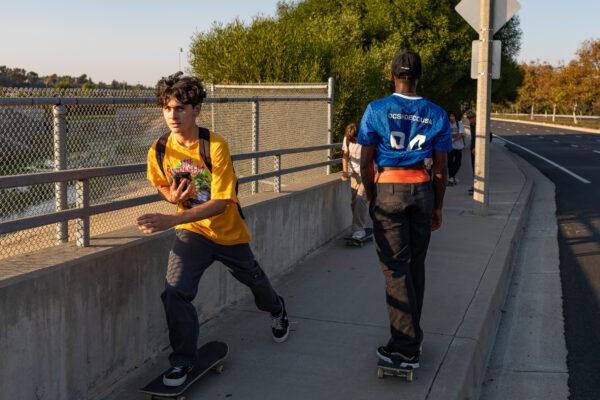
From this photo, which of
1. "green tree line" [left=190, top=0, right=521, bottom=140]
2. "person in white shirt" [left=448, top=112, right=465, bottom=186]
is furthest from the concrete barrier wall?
"person in white shirt" [left=448, top=112, right=465, bottom=186]

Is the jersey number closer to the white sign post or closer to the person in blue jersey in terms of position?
the person in blue jersey

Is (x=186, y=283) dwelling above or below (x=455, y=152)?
below

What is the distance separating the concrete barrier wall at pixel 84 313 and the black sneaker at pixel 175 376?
0.42 metres

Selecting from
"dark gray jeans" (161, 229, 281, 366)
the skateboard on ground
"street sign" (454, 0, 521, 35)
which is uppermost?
"street sign" (454, 0, 521, 35)

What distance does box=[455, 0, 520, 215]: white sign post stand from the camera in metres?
10.0

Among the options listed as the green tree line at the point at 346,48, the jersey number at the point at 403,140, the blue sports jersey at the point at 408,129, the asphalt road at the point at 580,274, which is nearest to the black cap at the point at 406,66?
the blue sports jersey at the point at 408,129

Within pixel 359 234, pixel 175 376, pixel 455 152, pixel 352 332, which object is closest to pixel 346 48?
pixel 455 152

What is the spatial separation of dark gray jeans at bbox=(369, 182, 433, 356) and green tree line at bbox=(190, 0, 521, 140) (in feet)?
13.5

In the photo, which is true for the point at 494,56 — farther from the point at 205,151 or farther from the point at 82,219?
the point at 82,219

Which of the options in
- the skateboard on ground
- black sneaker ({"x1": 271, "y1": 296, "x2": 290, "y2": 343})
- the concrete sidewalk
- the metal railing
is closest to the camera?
the metal railing

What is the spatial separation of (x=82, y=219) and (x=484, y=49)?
760 centimetres

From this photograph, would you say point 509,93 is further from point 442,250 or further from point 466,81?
point 442,250

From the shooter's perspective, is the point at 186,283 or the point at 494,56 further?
the point at 494,56

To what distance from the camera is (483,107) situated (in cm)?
1022
